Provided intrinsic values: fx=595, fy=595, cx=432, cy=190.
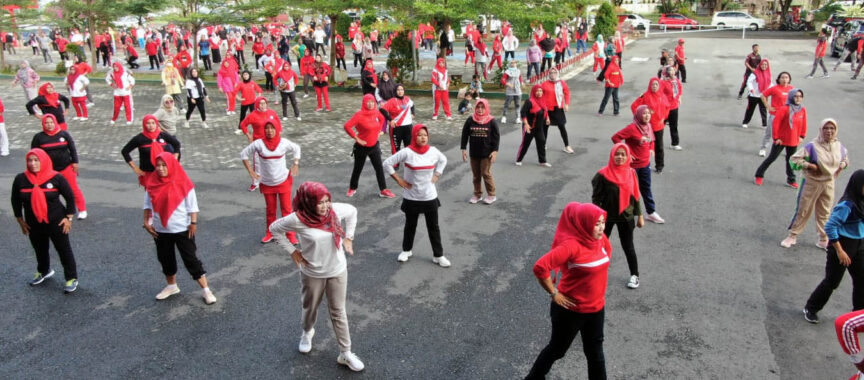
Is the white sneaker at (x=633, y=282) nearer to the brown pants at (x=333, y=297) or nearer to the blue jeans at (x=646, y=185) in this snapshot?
the blue jeans at (x=646, y=185)

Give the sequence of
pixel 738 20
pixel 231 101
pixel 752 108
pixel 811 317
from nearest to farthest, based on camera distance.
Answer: pixel 811 317 → pixel 752 108 → pixel 231 101 → pixel 738 20

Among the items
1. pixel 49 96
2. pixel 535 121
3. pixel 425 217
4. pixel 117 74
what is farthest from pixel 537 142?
pixel 117 74

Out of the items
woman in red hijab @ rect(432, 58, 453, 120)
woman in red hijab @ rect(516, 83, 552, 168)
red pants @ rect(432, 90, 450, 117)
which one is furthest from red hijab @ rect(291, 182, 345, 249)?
red pants @ rect(432, 90, 450, 117)

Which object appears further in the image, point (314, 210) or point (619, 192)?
point (619, 192)

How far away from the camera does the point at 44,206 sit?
20.6 feet

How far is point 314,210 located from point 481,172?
5.03m

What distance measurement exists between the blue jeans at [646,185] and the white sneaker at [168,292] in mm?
5997

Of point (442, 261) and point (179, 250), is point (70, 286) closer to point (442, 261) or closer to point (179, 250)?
point (179, 250)

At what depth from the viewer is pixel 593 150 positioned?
12.6m

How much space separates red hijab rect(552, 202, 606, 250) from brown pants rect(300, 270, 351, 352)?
5.98 feet

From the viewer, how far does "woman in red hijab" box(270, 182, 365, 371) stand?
465cm

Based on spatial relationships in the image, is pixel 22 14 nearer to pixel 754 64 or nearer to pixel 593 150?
pixel 593 150

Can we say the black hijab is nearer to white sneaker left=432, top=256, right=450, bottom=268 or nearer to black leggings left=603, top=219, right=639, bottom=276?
black leggings left=603, top=219, right=639, bottom=276

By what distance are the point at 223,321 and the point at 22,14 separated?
26.6 m
